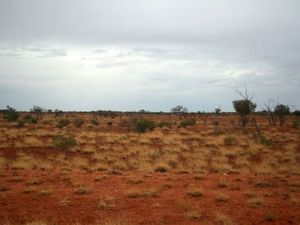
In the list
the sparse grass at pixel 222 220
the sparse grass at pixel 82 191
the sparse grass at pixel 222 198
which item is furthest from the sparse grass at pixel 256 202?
the sparse grass at pixel 82 191

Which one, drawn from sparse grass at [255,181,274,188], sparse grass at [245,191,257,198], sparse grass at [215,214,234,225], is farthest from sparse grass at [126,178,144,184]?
sparse grass at [215,214,234,225]

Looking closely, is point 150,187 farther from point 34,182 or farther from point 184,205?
point 34,182

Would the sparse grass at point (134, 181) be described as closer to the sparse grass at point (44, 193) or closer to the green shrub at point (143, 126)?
the sparse grass at point (44, 193)

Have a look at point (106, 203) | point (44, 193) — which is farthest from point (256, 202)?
point (44, 193)

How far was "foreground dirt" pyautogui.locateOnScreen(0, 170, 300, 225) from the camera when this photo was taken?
980 cm

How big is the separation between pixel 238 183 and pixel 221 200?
9.32 ft

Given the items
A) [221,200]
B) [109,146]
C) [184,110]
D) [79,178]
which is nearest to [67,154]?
[109,146]

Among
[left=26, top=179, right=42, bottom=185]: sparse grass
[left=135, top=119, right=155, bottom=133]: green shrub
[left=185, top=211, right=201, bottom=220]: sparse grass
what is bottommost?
[left=185, top=211, right=201, bottom=220]: sparse grass

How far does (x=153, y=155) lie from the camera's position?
22.3 metres

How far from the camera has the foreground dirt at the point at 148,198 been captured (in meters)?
9.80

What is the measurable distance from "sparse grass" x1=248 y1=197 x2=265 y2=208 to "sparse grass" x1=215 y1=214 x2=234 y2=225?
1600 mm

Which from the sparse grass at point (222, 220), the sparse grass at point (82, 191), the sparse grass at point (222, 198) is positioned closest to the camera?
the sparse grass at point (222, 220)

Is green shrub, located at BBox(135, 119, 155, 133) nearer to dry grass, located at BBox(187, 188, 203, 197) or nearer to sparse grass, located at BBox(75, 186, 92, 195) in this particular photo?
sparse grass, located at BBox(75, 186, 92, 195)

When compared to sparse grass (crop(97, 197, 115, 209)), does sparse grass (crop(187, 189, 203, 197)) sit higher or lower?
higher
